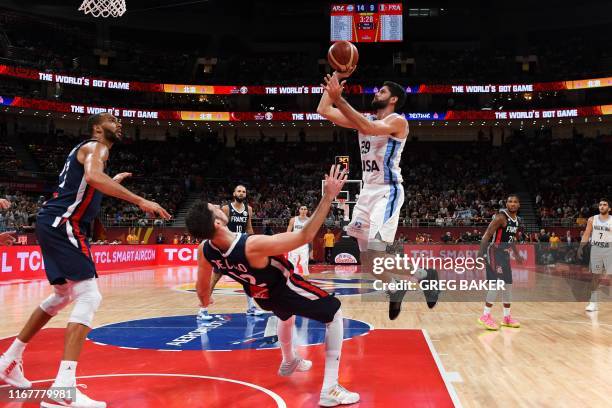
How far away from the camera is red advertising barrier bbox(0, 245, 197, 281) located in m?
15.1

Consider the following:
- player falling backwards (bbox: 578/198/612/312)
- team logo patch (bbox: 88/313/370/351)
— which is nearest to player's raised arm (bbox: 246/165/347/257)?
team logo patch (bbox: 88/313/370/351)

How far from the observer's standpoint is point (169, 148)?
114ft

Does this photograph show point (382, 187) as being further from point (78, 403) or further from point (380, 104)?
point (78, 403)

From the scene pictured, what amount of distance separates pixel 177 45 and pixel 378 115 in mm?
36335

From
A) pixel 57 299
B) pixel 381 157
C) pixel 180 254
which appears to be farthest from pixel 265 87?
pixel 57 299

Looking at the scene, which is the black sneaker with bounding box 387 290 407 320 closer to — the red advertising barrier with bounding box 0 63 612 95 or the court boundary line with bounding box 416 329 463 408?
the court boundary line with bounding box 416 329 463 408

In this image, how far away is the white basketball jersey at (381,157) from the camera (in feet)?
16.9

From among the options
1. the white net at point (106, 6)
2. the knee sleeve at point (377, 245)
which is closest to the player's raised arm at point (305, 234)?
the knee sleeve at point (377, 245)

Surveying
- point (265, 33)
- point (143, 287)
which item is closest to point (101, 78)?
point (265, 33)

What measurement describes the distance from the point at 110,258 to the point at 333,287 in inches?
414

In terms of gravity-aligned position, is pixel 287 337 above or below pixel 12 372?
above

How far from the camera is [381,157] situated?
204 inches

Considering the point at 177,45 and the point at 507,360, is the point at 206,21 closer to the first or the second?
the point at 177,45

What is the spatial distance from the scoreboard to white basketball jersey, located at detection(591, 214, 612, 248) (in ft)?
65.1
